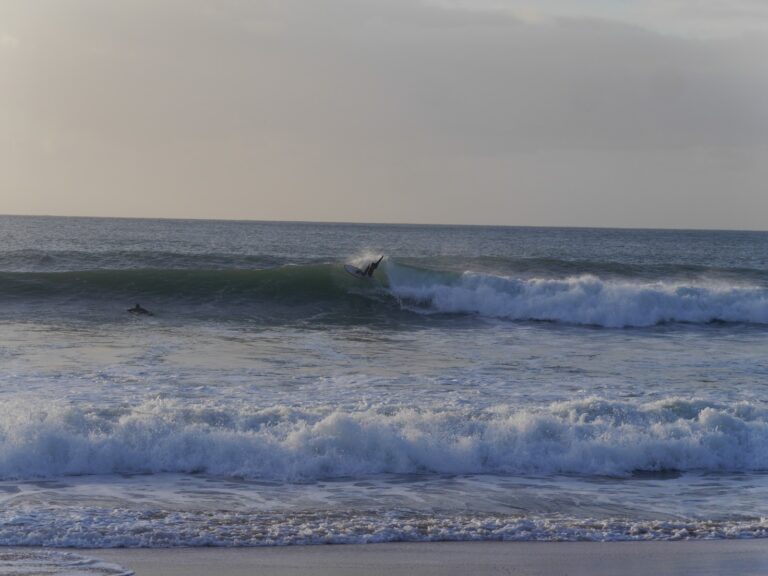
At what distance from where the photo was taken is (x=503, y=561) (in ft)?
21.3

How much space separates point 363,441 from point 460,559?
3055 mm

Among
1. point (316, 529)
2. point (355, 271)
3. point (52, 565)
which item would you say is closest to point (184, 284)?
point (355, 271)

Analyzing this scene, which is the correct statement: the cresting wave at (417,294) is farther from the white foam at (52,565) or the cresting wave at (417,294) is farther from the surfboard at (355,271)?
the white foam at (52,565)

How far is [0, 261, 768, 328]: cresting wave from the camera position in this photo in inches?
880

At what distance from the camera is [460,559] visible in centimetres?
652

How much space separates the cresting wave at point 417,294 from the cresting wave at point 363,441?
38.0 feet

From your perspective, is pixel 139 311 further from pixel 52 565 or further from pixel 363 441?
pixel 52 565

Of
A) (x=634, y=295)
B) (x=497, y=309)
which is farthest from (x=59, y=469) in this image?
(x=634, y=295)

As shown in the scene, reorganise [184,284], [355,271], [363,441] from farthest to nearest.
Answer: [355,271] → [184,284] → [363,441]

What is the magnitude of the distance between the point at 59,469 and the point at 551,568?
5.14 m

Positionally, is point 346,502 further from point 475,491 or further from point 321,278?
point 321,278

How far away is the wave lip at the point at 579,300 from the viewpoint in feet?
73.0

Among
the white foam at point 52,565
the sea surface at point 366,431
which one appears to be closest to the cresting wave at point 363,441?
the sea surface at point 366,431

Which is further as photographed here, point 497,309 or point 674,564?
point 497,309
